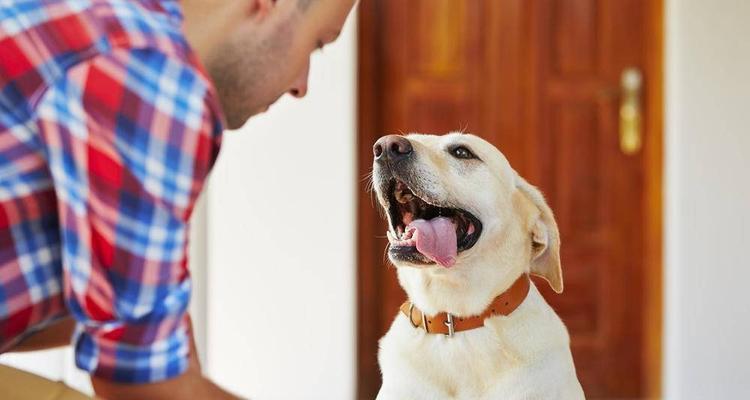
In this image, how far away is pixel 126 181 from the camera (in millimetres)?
881

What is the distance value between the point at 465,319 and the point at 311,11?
477mm

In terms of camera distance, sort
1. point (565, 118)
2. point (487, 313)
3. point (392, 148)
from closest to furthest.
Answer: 1. point (392, 148)
2. point (487, 313)
3. point (565, 118)

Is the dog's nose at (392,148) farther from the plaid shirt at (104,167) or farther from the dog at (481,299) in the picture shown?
the plaid shirt at (104,167)

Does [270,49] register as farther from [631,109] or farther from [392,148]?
[631,109]

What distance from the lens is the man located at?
0.87 m

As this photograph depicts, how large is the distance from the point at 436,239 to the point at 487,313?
0.25 meters

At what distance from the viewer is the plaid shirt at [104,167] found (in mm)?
868

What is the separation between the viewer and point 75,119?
857 mm

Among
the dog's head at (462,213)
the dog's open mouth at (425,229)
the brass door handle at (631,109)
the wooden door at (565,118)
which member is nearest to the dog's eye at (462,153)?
the dog's head at (462,213)

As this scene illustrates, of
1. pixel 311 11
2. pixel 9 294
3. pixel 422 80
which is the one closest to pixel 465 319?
pixel 311 11

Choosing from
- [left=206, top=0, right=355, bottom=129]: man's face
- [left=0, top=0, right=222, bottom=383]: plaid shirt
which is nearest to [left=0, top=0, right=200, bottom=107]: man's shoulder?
[left=0, top=0, right=222, bottom=383]: plaid shirt

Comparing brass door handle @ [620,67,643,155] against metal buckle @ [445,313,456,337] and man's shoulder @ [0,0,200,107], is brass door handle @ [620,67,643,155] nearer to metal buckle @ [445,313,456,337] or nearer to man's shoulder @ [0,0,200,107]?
metal buckle @ [445,313,456,337]
